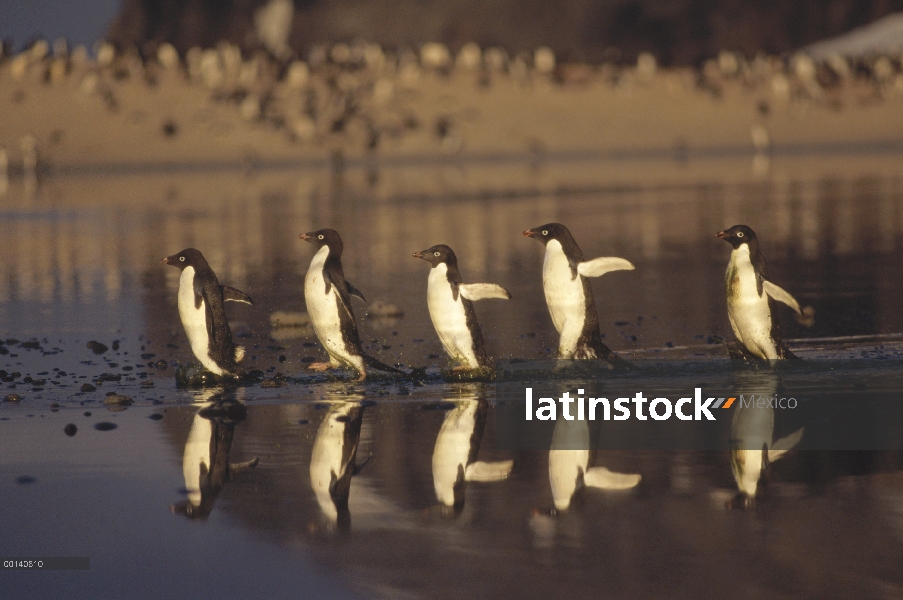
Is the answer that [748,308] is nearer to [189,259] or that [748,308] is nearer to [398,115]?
[189,259]

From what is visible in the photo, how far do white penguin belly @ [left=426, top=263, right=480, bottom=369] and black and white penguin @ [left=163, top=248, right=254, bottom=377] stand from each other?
129 cm

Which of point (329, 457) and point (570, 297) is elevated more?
point (570, 297)

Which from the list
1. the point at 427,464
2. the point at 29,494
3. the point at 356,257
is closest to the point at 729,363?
the point at 427,464

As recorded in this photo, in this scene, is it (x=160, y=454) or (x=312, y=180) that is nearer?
(x=160, y=454)

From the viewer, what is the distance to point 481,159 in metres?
42.5

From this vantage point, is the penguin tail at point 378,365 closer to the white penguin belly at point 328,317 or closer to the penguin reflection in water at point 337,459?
the white penguin belly at point 328,317

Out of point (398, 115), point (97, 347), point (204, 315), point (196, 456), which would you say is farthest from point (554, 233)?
point (398, 115)

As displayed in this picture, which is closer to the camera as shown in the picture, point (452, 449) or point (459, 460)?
point (459, 460)

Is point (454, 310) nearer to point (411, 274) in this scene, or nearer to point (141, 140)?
point (411, 274)

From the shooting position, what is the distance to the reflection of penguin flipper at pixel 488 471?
6.36m

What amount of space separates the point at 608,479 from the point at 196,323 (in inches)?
136

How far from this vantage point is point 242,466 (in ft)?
21.9

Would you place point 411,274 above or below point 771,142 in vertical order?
below

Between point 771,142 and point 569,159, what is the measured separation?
23.0ft
